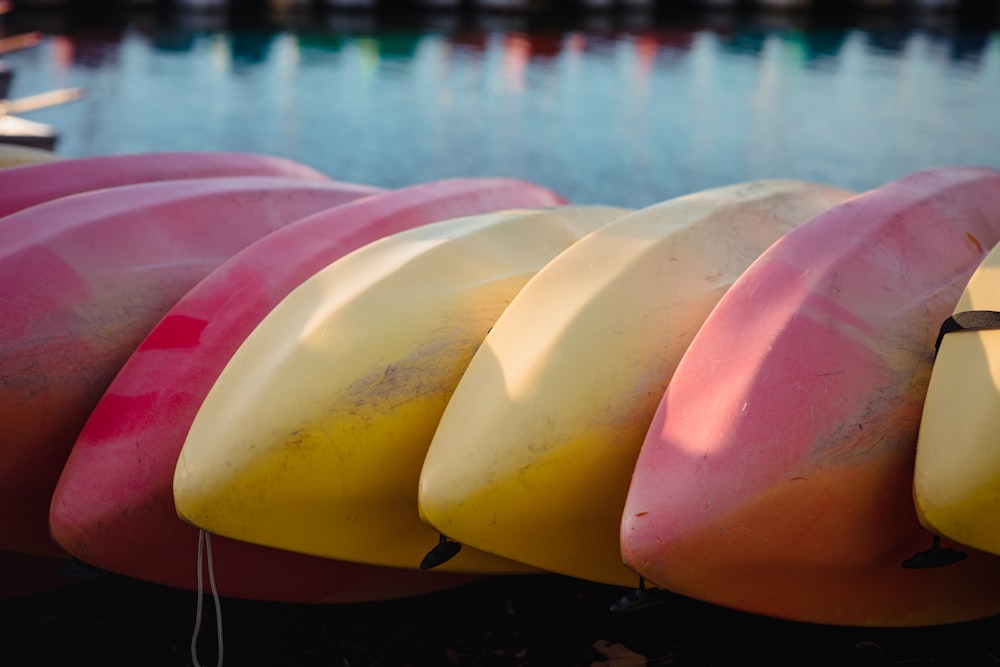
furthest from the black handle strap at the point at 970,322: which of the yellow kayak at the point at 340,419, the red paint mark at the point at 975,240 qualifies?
the yellow kayak at the point at 340,419

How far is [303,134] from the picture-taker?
6730 millimetres

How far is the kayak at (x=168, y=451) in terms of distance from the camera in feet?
5.80

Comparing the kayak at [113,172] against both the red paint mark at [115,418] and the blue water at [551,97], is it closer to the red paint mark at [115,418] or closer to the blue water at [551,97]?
the red paint mark at [115,418]

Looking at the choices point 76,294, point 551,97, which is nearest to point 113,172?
point 76,294

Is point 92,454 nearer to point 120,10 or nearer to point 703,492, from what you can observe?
point 703,492

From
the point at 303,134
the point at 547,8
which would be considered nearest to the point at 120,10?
the point at 547,8

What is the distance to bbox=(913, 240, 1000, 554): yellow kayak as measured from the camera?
1.41 m

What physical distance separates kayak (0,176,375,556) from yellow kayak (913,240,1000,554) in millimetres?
1440

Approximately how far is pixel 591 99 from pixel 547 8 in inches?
196

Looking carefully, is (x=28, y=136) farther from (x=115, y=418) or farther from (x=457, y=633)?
(x=457, y=633)

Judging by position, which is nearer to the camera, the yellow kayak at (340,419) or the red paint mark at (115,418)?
the yellow kayak at (340,419)

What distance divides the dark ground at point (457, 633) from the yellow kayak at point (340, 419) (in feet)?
0.75

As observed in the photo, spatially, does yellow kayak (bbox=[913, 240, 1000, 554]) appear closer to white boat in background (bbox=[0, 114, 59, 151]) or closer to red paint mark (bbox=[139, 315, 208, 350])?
red paint mark (bbox=[139, 315, 208, 350])

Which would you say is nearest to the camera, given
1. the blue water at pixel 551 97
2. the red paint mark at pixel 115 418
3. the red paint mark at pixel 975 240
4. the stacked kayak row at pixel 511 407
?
the stacked kayak row at pixel 511 407
